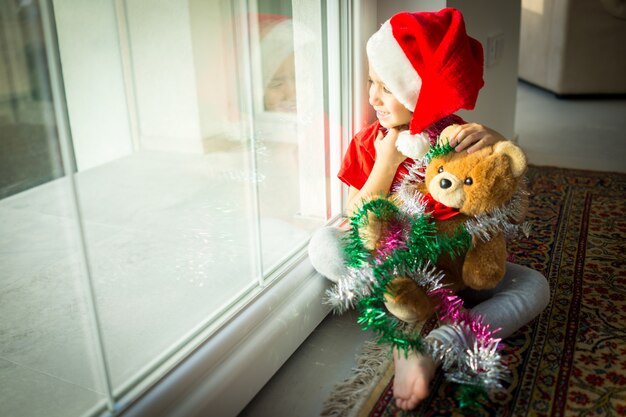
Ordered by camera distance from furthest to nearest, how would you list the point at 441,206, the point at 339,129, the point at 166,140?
the point at 339,129
the point at 441,206
the point at 166,140

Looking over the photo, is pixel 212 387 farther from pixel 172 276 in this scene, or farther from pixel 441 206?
pixel 441 206

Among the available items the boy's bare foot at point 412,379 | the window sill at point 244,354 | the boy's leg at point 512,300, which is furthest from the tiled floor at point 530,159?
the boy's leg at point 512,300

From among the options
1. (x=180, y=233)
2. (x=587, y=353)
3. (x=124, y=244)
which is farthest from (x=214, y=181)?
(x=587, y=353)

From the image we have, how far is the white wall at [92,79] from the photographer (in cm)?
76

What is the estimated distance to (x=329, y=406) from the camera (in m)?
1.03

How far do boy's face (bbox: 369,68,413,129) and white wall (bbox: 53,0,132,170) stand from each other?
48 cm

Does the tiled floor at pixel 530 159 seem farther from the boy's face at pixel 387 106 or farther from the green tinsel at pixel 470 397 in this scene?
the boy's face at pixel 387 106

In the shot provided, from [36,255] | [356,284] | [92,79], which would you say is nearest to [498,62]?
[356,284]

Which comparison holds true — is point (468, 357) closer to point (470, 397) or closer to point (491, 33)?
point (470, 397)

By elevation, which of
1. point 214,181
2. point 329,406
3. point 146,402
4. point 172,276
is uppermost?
point 214,181

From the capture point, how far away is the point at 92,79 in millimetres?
812

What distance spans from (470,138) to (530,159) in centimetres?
144

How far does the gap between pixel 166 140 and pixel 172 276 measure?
23 centimetres

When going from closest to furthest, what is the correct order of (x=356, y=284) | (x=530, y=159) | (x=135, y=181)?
(x=135, y=181)
(x=356, y=284)
(x=530, y=159)
